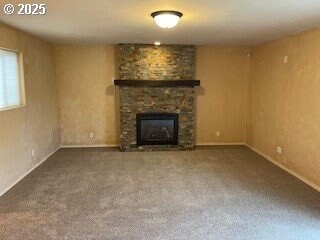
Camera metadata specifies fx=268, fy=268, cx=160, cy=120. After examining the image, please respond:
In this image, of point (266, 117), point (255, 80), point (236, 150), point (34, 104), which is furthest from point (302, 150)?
point (34, 104)

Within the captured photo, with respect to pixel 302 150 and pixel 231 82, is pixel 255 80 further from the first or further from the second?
pixel 302 150

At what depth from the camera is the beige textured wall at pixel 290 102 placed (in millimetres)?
3785

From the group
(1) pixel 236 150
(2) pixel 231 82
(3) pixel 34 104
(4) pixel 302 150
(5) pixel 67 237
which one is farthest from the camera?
(2) pixel 231 82

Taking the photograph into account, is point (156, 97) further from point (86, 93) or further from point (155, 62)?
point (86, 93)

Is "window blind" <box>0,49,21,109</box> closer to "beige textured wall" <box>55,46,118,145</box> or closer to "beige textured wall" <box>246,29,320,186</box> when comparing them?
"beige textured wall" <box>55,46,118,145</box>

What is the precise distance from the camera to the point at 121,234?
8.63ft

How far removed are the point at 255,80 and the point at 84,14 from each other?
13.6 ft

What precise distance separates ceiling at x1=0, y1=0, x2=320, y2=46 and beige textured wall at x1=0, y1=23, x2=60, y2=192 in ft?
0.98

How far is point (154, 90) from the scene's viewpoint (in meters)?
5.84

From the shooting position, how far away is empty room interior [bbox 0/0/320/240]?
283 cm

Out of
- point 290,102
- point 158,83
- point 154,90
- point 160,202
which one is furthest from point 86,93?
point 290,102

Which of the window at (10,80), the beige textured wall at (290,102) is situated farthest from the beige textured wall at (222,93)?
the window at (10,80)

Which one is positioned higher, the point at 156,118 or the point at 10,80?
the point at 10,80

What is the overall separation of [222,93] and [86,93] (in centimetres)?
314
